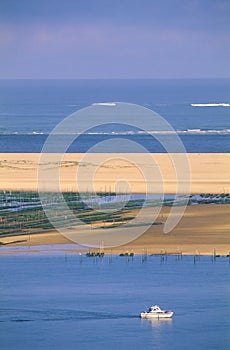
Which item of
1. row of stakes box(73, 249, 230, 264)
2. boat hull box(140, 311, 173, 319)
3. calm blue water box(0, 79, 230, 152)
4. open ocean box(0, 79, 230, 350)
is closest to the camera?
open ocean box(0, 79, 230, 350)

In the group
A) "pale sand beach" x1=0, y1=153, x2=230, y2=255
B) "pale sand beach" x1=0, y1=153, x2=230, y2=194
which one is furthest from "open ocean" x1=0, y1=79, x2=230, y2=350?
"pale sand beach" x1=0, y1=153, x2=230, y2=194

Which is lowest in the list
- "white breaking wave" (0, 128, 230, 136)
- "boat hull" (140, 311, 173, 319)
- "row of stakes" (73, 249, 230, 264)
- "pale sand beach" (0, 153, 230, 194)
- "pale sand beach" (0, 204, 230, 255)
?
"boat hull" (140, 311, 173, 319)

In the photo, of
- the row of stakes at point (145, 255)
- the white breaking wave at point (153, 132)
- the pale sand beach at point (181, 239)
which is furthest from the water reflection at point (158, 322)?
the white breaking wave at point (153, 132)

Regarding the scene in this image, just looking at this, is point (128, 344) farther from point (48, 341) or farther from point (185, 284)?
point (185, 284)

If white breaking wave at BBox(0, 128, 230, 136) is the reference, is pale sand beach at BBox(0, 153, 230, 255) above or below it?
below

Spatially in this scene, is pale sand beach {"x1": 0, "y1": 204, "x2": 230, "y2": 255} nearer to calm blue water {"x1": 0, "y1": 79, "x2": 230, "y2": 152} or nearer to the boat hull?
the boat hull

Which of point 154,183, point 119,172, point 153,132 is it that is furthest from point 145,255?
point 153,132
